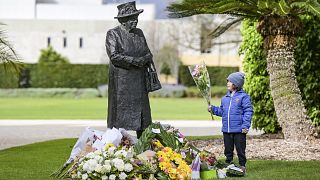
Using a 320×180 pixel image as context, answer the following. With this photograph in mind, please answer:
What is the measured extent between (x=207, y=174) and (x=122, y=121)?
4.10 feet

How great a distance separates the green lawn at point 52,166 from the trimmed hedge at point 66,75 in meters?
38.4

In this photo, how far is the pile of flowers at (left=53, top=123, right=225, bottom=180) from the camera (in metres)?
9.34

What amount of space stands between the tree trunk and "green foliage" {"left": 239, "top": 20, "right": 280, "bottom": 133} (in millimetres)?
2186

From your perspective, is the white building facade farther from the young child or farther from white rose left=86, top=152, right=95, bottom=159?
white rose left=86, top=152, right=95, bottom=159

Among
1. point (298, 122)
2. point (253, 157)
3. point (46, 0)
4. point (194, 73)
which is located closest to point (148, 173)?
point (194, 73)

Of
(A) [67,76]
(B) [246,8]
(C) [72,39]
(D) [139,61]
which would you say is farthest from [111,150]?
(C) [72,39]

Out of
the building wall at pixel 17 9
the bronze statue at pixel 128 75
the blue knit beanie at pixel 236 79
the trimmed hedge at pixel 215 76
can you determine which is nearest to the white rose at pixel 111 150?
the bronze statue at pixel 128 75

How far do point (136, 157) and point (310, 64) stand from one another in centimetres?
832

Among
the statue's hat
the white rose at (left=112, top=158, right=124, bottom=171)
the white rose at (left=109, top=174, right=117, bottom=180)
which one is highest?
the statue's hat

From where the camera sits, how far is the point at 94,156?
31.0 ft

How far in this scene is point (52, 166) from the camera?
38.0ft

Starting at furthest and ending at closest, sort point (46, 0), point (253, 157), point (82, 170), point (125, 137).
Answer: point (46, 0) → point (253, 157) → point (125, 137) → point (82, 170)

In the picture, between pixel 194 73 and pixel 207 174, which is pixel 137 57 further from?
pixel 207 174

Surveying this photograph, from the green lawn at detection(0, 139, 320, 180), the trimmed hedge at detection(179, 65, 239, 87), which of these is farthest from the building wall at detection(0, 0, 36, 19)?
the green lawn at detection(0, 139, 320, 180)
